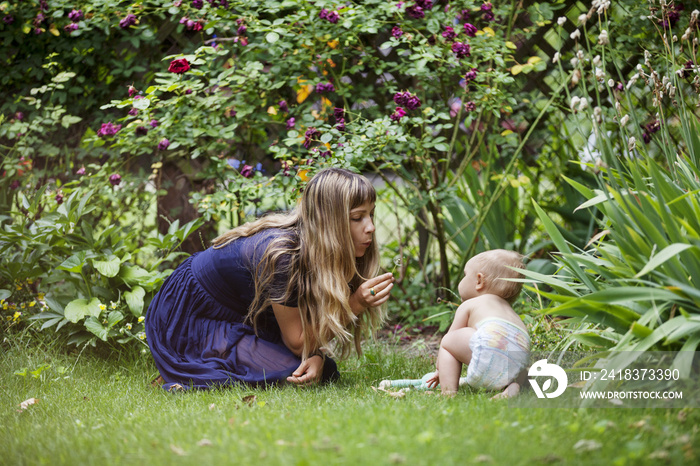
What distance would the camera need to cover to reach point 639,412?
175 cm

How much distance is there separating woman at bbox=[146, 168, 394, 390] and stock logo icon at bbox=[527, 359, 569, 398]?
1.97 feet

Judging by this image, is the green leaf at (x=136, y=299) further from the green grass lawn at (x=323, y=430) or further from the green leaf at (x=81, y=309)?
the green grass lawn at (x=323, y=430)

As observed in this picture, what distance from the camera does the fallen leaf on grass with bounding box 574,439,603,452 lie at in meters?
1.48

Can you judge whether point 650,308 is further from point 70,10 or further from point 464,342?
point 70,10

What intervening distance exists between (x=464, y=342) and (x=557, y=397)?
38 cm

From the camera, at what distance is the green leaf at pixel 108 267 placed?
2.91 meters

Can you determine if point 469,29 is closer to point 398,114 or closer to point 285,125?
point 398,114

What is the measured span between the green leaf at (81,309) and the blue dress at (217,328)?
34 centimetres

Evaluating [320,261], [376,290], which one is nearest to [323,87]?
[320,261]

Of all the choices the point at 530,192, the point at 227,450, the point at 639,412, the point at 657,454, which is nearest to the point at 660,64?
the point at 530,192

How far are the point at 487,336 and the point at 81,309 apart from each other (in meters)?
1.91

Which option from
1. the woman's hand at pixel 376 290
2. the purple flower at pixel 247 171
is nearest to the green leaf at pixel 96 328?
the purple flower at pixel 247 171

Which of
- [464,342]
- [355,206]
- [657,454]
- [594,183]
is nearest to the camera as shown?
[657,454]

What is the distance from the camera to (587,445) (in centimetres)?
149
